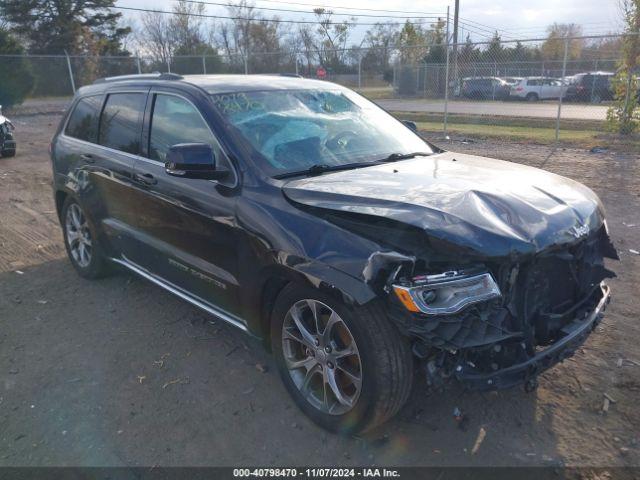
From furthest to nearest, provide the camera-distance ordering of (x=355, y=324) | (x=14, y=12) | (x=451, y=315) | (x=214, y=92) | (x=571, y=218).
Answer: (x=14, y=12)
(x=214, y=92)
(x=571, y=218)
(x=355, y=324)
(x=451, y=315)

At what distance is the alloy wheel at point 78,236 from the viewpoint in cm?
507

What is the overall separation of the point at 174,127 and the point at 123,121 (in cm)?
82

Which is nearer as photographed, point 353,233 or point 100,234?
point 353,233

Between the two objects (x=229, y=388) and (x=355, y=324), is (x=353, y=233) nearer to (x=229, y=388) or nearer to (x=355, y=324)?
(x=355, y=324)

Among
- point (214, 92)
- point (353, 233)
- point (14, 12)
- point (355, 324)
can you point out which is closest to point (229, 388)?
point (355, 324)

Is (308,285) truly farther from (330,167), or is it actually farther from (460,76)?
(460,76)

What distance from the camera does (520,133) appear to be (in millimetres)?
15570

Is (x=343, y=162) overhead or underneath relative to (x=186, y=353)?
overhead

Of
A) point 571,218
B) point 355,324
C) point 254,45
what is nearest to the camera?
point 355,324

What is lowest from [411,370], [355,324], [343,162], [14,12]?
[411,370]

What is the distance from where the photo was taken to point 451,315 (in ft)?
8.00

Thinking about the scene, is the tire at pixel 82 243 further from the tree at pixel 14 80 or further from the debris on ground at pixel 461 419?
the tree at pixel 14 80

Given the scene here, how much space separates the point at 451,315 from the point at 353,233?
0.63m

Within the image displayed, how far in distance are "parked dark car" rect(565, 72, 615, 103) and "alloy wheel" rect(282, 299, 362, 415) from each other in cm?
2066
